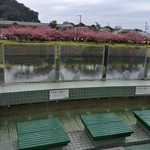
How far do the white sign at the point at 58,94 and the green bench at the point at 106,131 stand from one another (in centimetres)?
71

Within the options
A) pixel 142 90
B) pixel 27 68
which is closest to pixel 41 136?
pixel 27 68

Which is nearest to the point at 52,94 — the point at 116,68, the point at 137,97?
the point at 116,68

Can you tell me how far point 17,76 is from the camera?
4.06 meters

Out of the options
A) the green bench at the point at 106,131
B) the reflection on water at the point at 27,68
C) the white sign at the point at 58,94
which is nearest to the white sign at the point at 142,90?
the green bench at the point at 106,131

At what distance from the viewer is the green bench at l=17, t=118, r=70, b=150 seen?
2.80 meters

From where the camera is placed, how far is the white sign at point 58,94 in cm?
399

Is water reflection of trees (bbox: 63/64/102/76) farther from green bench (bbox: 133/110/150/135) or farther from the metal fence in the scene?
green bench (bbox: 133/110/150/135)

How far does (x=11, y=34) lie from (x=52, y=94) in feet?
80.9

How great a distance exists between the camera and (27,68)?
13.3 ft

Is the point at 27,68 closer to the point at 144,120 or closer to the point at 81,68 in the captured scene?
the point at 81,68

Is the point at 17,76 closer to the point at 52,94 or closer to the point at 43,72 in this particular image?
the point at 43,72

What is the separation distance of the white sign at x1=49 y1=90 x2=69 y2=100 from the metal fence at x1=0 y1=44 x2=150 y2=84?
0.41 meters

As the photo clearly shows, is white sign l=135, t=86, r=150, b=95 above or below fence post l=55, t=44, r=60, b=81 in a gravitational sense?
below

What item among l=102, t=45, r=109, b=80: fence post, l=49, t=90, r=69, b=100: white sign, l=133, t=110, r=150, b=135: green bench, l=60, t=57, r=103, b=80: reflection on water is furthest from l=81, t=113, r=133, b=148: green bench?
l=102, t=45, r=109, b=80: fence post
